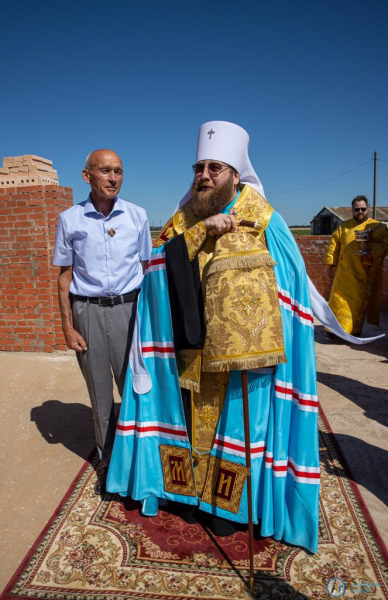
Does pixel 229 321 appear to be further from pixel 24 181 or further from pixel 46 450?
pixel 24 181

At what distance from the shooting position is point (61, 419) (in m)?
4.05

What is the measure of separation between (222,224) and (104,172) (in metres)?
0.97

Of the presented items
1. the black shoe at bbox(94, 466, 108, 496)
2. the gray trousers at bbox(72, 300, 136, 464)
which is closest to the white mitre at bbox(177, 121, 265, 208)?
the gray trousers at bbox(72, 300, 136, 464)

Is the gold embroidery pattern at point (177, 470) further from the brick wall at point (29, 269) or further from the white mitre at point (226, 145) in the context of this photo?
the brick wall at point (29, 269)

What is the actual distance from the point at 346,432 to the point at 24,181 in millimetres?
5408

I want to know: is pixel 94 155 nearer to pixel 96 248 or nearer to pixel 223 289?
pixel 96 248

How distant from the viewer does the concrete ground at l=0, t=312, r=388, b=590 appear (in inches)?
106

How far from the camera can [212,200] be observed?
7.57 ft

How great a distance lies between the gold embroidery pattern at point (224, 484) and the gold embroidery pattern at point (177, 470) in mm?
107

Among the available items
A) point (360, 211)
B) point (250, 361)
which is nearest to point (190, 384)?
point (250, 361)

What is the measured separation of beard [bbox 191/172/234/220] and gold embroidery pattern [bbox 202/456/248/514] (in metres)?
1.50

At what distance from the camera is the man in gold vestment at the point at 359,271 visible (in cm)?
643

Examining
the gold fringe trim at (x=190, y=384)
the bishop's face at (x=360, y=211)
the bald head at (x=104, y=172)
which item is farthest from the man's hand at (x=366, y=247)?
the gold fringe trim at (x=190, y=384)

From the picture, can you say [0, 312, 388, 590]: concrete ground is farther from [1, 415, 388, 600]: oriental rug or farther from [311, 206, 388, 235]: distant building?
[311, 206, 388, 235]: distant building
